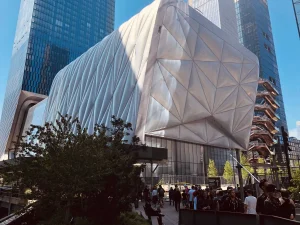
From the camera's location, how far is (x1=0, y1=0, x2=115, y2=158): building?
86875mm

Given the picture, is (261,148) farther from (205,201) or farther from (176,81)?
(205,201)

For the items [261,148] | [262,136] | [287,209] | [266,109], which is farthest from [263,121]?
[287,209]

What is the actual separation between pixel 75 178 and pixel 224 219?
484 cm

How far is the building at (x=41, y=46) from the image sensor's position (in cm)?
8688

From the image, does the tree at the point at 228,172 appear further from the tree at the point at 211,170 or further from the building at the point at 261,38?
the building at the point at 261,38

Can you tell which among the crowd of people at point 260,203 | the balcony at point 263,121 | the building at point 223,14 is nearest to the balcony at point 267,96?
the balcony at point 263,121

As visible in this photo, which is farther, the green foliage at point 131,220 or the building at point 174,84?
the building at point 174,84

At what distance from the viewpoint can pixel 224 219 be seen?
26.8ft

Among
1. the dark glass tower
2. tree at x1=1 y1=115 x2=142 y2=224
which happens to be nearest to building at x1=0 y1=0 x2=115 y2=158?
the dark glass tower

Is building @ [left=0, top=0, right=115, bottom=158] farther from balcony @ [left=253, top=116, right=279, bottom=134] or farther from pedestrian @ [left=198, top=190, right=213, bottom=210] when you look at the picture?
pedestrian @ [left=198, top=190, right=213, bottom=210]

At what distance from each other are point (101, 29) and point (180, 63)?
9770 centimetres

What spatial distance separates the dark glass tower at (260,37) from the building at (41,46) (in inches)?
2562

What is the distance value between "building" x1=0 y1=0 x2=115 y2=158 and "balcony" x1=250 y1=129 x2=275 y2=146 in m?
64.6

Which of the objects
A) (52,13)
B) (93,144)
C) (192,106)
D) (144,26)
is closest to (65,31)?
(52,13)
